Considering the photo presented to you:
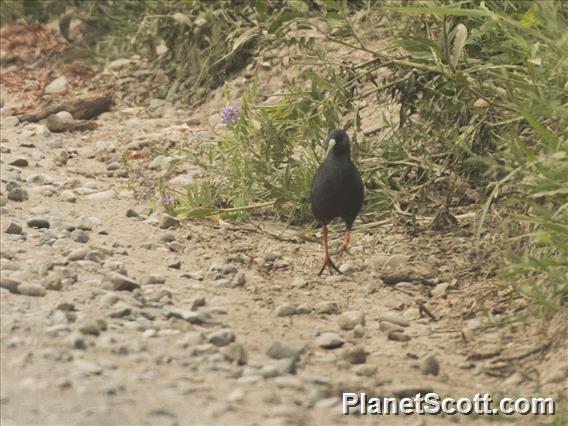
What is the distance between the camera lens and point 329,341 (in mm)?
4523

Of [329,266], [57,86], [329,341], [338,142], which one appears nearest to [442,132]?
[338,142]

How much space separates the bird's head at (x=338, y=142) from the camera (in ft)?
18.1

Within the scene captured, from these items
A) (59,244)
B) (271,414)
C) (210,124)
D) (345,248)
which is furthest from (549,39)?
(210,124)

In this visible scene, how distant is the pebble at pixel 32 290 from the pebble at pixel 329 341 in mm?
1088

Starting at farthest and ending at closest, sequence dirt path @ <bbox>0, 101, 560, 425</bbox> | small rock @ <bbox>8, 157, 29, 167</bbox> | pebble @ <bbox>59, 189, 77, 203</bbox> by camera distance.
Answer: small rock @ <bbox>8, 157, 29, 167</bbox> < pebble @ <bbox>59, 189, 77, 203</bbox> < dirt path @ <bbox>0, 101, 560, 425</bbox>

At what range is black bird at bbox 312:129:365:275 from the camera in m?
5.57

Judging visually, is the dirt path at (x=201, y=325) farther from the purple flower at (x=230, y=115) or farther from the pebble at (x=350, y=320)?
the purple flower at (x=230, y=115)

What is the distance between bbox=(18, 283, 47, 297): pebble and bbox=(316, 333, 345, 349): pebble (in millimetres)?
1088

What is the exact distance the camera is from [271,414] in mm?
3715

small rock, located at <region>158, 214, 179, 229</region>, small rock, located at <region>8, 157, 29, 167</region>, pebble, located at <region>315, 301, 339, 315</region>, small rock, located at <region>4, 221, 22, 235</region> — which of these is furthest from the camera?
small rock, located at <region>8, 157, 29, 167</region>

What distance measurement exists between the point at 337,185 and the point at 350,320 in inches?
36.3

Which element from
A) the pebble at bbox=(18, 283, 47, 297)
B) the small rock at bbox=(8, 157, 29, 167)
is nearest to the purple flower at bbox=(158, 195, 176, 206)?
the small rock at bbox=(8, 157, 29, 167)

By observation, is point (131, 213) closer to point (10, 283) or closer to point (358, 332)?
point (10, 283)

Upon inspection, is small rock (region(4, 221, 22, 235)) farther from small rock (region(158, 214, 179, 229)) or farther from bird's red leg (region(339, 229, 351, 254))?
bird's red leg (region(339, 229, 351, 254))
